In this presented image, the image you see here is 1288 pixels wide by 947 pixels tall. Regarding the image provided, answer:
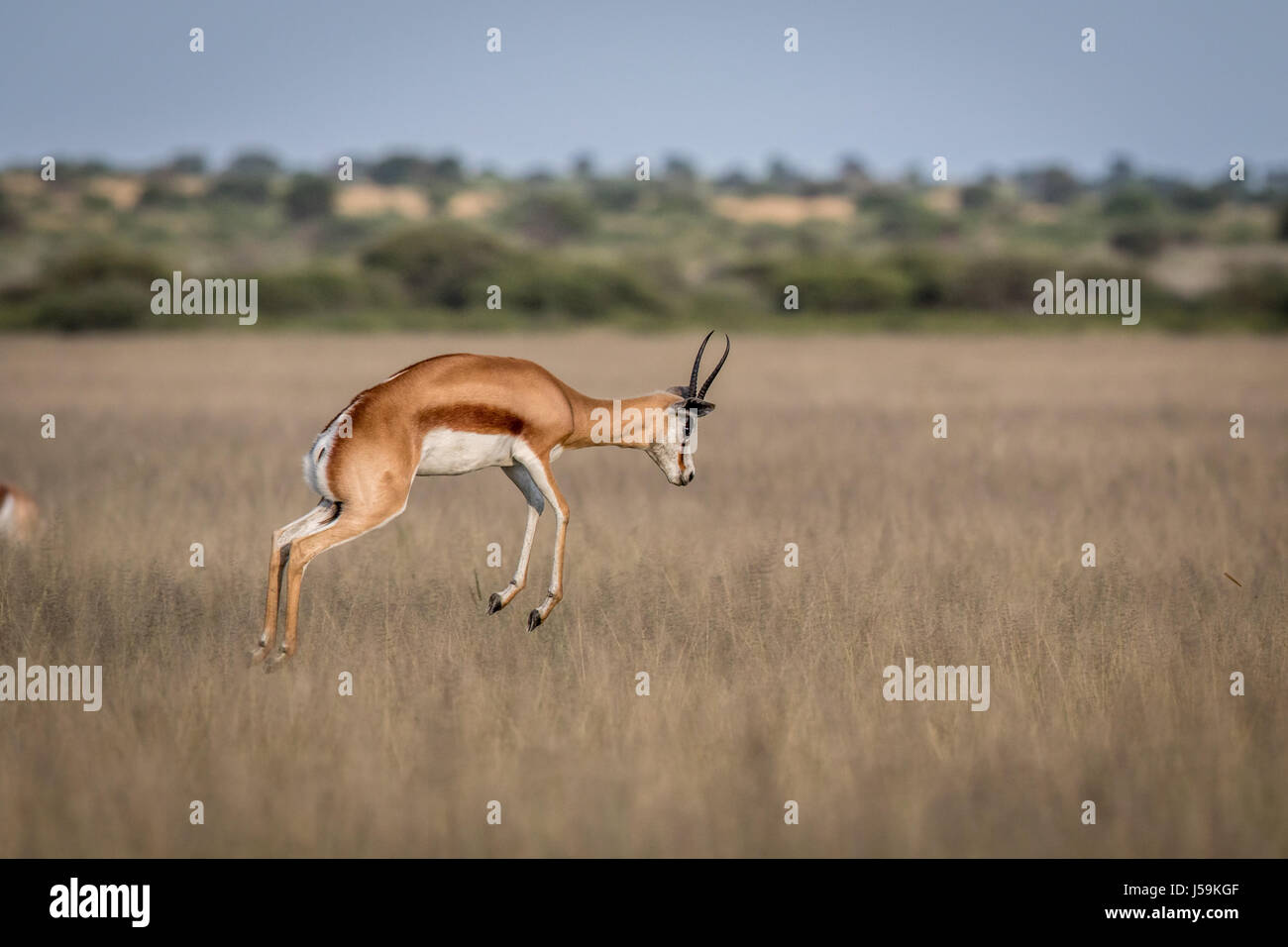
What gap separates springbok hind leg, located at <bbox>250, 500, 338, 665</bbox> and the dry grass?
0.61ft

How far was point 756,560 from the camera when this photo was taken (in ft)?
31.4

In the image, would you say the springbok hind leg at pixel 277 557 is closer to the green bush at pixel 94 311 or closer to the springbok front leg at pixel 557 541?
the springbok front leg at pixel 557 541

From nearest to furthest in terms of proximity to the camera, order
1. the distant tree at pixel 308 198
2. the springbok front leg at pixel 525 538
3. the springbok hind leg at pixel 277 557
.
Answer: the springbok hind leg at pixel 277 557 → the springbok front leg at pixel 525 538 → the distant tree at pixel 308 198

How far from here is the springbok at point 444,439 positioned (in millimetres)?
7078

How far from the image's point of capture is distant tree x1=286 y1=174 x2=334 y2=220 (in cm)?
8481

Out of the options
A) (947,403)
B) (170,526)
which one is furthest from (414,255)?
(170,526)

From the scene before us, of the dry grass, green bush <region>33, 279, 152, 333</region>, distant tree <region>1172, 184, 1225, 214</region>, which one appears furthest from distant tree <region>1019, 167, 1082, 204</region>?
the dry grass

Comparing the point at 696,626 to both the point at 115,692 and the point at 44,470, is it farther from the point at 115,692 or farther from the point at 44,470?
the point at 44,470

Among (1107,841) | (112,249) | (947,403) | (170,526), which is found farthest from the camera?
(112,249)

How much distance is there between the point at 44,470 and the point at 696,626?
937 centimetres

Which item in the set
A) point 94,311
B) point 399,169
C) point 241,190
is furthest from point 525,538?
point 399,169

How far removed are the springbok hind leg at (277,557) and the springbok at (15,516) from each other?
362cm

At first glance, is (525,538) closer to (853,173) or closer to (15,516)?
(15,516)

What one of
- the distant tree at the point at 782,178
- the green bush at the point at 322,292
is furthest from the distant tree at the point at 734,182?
the green bush at the point at 322,292
